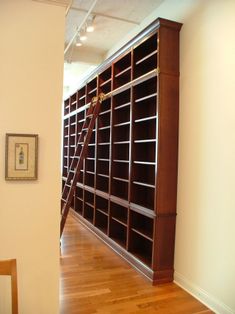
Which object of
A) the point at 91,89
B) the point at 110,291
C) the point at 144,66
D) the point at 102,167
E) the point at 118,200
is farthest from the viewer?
the point at 91,89

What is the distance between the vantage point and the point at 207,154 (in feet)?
9.40

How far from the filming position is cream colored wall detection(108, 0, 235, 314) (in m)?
2.61

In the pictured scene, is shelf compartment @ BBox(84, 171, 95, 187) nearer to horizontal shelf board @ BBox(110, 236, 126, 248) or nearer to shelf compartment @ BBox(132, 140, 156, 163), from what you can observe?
horizontal shelf board @ BBox(110, 236, 126, 248)

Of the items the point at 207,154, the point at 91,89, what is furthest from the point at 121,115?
the point at 207,154

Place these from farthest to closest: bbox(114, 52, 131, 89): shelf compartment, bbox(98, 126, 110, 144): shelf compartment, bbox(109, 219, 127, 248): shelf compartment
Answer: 1. bbox(98, 126, 110, 144): shelf compartment
2. bbox(109, 219, 127, 248): shelf compartment
3. bbox(114, 52, 131, 89): shelf compartment

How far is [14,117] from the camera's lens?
1995 mm

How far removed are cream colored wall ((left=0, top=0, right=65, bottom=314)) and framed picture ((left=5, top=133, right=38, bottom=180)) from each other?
0.13ft

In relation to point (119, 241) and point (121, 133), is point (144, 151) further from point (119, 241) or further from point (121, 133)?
point (119, 241)

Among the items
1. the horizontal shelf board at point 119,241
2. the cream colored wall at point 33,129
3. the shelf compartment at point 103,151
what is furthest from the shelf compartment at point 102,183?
the cream colored wall at point 33,129

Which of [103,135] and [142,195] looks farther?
[103,135]

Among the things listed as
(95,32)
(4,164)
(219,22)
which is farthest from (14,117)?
(95,32)

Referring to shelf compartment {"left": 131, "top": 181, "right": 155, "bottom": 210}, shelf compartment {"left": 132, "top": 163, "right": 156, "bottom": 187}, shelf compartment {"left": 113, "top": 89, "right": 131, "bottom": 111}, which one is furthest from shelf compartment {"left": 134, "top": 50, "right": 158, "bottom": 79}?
shelf compartment {"left": 131, "top": 181, "right": 155, "bottom": 210}

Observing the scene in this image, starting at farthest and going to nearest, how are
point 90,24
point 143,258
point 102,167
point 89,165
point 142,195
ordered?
point 89,165
point 102,167
point 90,24
point 142,195
point 143,258

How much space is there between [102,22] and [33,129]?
10.2 feet
